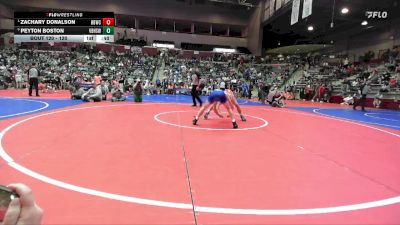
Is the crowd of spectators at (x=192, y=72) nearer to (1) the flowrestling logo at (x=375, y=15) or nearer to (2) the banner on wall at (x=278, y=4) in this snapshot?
(1) the flowrestling logo at (x=375, y=15)

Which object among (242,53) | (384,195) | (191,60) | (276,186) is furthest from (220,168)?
(242,53)

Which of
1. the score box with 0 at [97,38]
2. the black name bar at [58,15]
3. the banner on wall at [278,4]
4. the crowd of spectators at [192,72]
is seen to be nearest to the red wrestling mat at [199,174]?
the score box with 0 at [97,38]

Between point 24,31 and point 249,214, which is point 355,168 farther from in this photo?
point 24,31

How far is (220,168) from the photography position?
12.6ft

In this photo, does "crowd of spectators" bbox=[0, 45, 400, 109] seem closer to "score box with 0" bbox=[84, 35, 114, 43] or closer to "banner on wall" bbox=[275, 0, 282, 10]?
"score box with 0" bbox=[84, 35, 114, 43]

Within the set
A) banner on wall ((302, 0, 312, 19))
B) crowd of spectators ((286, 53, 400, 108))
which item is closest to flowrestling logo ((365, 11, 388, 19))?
crowd of spectators ((286, 53, 400, 108))

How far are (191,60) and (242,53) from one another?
7.52 m

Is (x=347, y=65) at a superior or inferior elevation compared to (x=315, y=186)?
superior

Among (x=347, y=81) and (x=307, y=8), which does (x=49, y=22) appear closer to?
(x=307, y=8)

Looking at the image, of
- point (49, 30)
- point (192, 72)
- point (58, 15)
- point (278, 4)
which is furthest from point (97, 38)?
point (278, 4)
